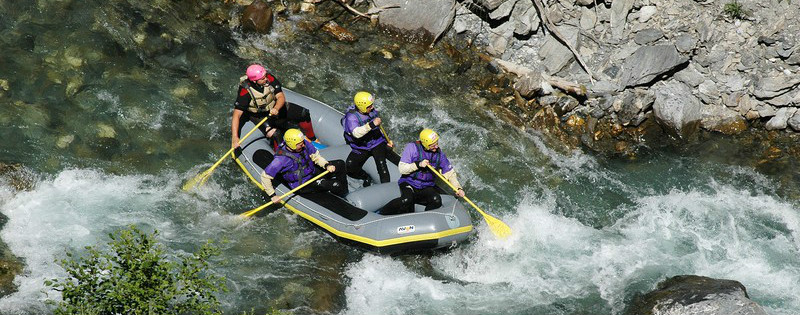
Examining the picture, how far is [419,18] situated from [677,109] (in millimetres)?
4792

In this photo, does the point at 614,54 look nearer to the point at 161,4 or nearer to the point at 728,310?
the point at 728,310

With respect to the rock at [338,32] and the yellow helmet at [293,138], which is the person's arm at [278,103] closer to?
the yellow helmet at [293,138]

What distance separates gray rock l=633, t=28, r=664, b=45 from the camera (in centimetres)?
1334

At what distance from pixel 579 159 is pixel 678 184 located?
1.59 m

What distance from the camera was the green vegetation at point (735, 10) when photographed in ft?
43.5

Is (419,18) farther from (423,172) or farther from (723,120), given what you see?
(723,120)

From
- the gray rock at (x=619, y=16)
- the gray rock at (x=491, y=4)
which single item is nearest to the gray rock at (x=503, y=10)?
the gray rock at (x=491, y=4)

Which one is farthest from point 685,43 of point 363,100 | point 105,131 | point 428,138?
point 105,131

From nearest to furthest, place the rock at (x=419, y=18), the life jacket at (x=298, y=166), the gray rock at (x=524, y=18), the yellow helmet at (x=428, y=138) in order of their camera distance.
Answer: the yellow helmet at (x=428, y=138)
the life jacket at (x=298, y=166)
the gray rock at (x=524, y=18)
the rock at (x=419, y=18)

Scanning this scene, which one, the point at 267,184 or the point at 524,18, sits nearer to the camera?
the point at 267,184

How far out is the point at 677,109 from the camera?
1298cm

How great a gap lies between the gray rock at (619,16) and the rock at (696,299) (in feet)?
16.3

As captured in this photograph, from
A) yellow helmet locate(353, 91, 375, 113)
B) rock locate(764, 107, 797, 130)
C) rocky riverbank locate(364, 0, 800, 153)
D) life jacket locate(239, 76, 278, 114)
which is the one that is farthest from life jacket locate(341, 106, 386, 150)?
rock locate(764, 107, 797, 130)

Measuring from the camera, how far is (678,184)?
12414 millimetres
